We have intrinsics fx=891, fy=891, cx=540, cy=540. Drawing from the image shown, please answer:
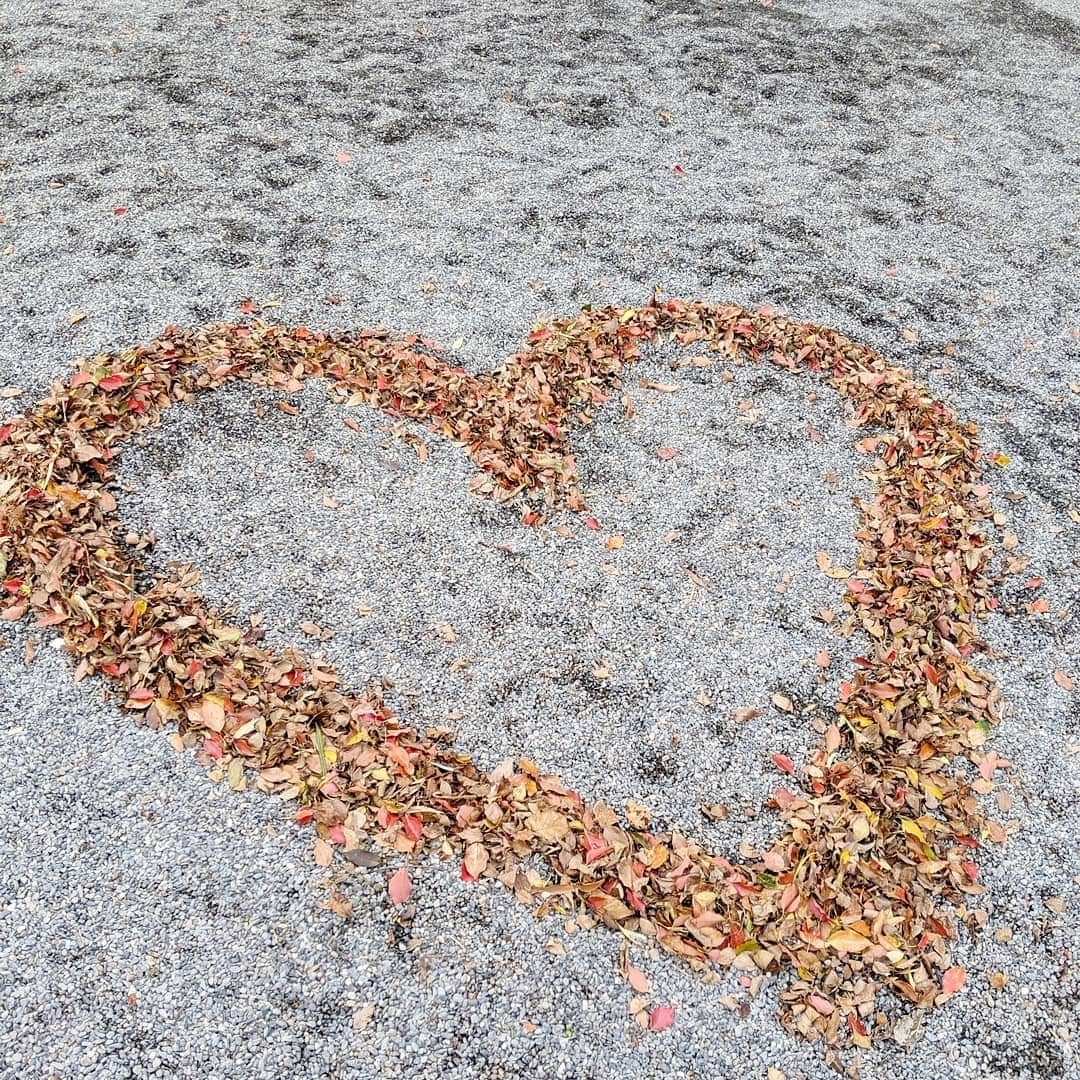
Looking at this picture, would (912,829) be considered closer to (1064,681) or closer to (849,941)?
(849,941)

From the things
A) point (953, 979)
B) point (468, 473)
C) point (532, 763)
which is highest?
point (468, 473)

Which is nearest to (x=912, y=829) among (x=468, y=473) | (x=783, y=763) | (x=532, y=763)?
(x=783, y=763)

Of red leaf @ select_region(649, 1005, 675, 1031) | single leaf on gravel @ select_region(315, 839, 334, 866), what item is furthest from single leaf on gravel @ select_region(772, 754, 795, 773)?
single leaf on gravel @ select_region(315, 839, 334, 866)

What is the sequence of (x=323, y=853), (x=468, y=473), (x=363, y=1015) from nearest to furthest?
(x=363, y=1015) → (x=323, y=853) → (x=468, y=473)

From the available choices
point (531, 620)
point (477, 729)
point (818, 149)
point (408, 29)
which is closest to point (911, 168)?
point (818, 149)

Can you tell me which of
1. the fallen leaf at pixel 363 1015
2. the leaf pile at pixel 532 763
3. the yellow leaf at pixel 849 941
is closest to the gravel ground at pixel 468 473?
the fallen leaf at pixel 363 1015

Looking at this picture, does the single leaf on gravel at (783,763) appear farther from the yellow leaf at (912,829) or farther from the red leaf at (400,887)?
the red leaf at (400,887)
